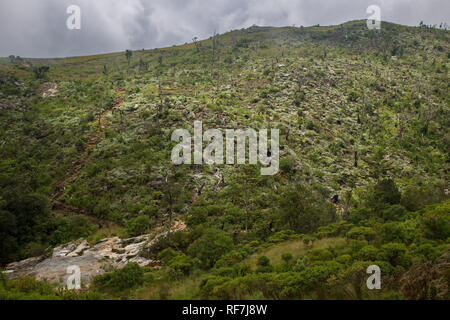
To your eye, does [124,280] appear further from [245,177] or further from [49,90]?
[49,90]

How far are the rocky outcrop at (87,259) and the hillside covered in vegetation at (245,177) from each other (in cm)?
102

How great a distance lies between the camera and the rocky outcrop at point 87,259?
15500 mm

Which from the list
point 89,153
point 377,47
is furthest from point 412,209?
point 377,47

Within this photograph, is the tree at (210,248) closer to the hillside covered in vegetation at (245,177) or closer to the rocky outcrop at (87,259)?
the hillside covered in vegetation at (245,177)

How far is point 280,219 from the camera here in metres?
20.9

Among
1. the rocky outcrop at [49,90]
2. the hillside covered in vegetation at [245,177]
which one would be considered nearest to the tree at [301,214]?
the hillside covered in vegetation at [245,177]

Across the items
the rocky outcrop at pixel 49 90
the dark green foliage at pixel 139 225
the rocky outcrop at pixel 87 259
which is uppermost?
the rocky outcrop at pixel 49 90

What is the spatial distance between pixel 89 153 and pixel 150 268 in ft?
80.3

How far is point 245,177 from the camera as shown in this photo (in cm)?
2850

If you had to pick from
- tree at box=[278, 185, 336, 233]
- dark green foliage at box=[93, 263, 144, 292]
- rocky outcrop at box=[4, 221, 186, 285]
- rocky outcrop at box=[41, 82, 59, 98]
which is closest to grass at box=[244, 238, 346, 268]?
tree at box=[278, 185, 336, 233]

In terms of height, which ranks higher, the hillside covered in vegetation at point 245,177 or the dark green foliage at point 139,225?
the hillside covered in vegetation at point 245,177

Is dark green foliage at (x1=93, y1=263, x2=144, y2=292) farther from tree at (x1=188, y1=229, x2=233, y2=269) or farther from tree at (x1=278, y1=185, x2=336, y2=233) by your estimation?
tree at (x1=278, y1=185, x2=336, y2=233)

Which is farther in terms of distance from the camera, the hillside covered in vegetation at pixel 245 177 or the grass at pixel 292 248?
the grass at pixel 292 248

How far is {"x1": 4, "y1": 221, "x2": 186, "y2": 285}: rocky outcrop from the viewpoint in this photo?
50.9 ft
